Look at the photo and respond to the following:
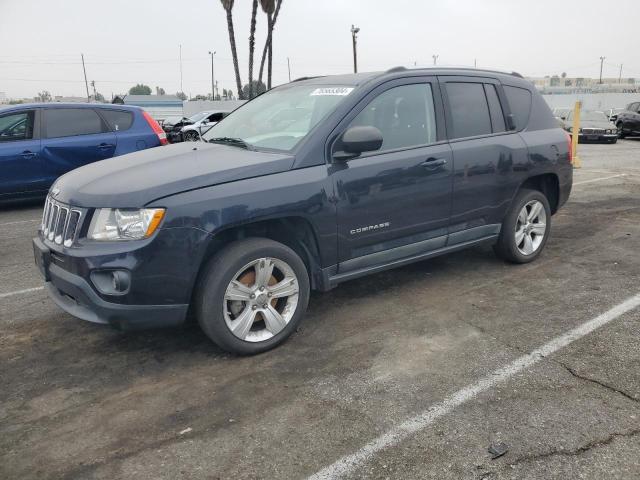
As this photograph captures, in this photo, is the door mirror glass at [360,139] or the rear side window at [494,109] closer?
the door mirror glass at [360,139]

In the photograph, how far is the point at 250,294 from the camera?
11.1 feet

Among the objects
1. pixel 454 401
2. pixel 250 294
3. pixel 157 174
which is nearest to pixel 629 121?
→ pixel 454 401

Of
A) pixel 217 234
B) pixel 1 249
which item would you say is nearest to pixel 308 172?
pixel 217 234

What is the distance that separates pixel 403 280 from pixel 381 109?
1.65 meters

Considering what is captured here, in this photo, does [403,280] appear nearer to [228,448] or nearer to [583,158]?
[228,448]

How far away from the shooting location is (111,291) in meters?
3.07

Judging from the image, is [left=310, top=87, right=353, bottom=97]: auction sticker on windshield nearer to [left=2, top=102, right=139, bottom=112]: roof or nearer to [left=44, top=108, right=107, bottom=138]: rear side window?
[left=44, top=108, right=107, bottom=138]: rear side window

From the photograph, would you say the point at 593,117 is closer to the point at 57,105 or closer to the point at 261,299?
the point at 57,105

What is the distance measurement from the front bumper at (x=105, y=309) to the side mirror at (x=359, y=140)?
147 cm

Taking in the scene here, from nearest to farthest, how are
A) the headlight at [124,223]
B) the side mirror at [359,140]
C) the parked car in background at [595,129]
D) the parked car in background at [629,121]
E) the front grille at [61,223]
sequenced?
the headlight at [124,223] → the front grille at [61,223] → the side mirror at [359,140] → the parked car in background at [595,129] → the parked car in background at [629,121]

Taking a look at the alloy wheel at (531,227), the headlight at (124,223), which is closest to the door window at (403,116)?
the alloy wheel at (531,227)

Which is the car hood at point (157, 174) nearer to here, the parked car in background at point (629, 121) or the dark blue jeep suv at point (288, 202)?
the dark blue jeep suv at point (288, 202)

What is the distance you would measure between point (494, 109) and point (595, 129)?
60.0ft

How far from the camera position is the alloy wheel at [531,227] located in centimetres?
513
